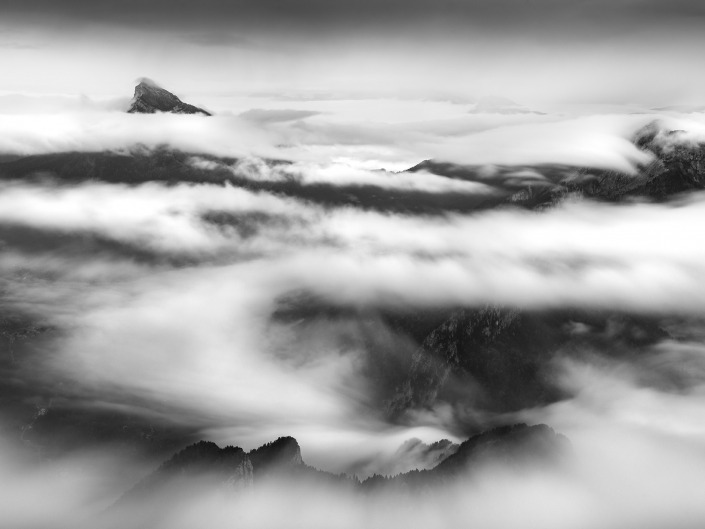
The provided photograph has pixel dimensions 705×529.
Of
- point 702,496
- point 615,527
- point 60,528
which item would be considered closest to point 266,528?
point 60,528

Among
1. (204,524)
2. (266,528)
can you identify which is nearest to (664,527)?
(266,528)

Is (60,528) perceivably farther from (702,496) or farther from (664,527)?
(702,496)

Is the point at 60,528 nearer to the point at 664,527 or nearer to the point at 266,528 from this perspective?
the point at 266,528

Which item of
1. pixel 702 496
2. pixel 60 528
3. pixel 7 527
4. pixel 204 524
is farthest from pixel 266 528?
pixel 702 496

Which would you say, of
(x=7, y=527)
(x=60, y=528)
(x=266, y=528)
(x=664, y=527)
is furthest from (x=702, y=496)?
(x=7, y=527)

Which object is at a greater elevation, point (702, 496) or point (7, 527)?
point (702, 496)

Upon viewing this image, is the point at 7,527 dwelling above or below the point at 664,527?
below

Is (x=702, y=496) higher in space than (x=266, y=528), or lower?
higher

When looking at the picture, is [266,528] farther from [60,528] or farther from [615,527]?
[615,527]
